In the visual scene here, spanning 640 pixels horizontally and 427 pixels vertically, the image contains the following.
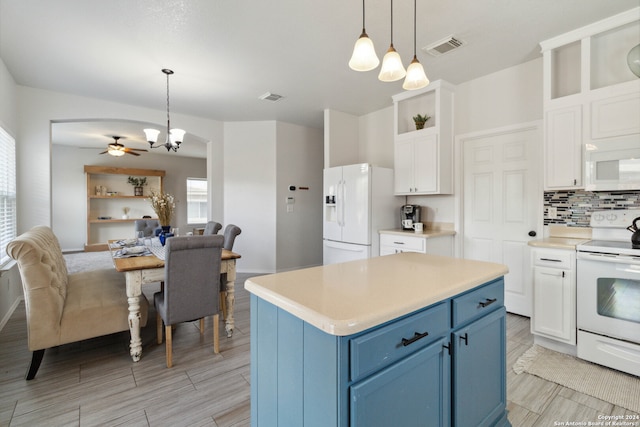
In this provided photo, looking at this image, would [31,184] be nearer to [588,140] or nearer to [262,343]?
[262,343]

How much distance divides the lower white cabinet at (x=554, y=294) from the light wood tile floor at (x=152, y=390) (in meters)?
0.30

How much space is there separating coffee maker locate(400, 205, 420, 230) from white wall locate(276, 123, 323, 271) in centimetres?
227

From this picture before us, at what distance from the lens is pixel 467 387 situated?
54.0 inches

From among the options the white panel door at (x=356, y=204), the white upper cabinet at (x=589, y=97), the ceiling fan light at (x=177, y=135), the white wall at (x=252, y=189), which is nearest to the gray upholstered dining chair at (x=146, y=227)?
the white wall at (x=252, y=189)

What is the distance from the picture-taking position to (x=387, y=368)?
1033 mm

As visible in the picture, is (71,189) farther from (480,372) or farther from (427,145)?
(480,372)

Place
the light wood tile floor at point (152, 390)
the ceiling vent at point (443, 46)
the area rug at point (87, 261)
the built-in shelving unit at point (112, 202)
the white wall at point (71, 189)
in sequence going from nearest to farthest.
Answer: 1. the light wood tile floor at point (152, 390)
2. the ceiling vent at point (443, 46)
3. the area rug at point (87, 261)
4. the white wall at point (71, 189)
5. the built-in shelving unit at point (112, 202)

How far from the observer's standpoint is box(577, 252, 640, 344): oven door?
2.09 metres

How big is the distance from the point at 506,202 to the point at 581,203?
2.23ft

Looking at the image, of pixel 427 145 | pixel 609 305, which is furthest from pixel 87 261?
pixel 609 305

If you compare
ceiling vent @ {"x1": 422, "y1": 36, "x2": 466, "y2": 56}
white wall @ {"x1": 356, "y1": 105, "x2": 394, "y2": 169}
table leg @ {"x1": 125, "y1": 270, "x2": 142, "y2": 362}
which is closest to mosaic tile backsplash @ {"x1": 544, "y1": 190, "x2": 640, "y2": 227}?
ceiling vent @ {"x1": 422, "y1": 36, "x2": 466, "y2": 56}

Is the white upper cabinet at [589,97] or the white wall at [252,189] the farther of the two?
the white wall at [252,189]

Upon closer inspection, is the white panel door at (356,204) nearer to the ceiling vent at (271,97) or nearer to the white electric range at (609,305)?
the ceiling vent at (271,97)

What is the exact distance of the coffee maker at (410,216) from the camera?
13.0ft
